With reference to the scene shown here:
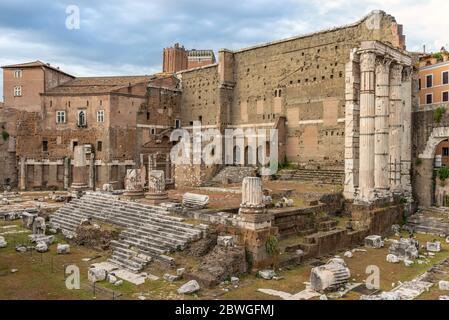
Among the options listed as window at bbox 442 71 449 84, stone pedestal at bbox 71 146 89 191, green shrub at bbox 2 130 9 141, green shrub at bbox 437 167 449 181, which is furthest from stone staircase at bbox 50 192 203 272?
window at bbox 442 71 449 84

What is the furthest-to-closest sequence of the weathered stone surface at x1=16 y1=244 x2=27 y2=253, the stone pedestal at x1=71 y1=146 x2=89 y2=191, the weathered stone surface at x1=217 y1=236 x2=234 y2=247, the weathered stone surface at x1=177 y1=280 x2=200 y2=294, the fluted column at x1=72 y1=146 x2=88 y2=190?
the fluted column at x1=72 y1=146 x2=88 y2=190
the stone pedestal at x1=71 y1=146 x2=89 y2=191
the weathered stone surface at x1=16 y1=244 x2=27 y2=253
the weathered stone surface at x1=217 y1=236 x2=234 y2=247
the weathered stone surface at x1=177 y1=280 x2=200 y2=294

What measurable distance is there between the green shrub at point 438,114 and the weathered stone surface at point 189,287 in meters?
17.1

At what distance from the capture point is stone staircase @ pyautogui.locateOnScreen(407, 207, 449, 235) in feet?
62.1

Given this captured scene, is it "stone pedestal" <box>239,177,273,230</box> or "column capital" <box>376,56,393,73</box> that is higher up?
"column capital" <box>376,56,393,73</box>

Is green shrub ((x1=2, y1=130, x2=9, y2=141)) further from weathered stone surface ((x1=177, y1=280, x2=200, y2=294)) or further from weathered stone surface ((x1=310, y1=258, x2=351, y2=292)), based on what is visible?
weathered stone surface ((x1=310, y1=258, x2=351, y2=292))

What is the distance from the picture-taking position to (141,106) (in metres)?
36.9

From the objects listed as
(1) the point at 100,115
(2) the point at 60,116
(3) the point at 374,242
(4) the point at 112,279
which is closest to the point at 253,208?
(4) the point at 112,279

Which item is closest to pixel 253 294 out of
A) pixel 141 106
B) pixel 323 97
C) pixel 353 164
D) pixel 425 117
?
pixel 353 164

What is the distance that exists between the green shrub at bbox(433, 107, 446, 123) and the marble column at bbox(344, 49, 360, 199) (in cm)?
439

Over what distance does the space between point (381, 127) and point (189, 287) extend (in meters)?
14.0

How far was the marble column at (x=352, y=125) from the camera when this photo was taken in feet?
67.2

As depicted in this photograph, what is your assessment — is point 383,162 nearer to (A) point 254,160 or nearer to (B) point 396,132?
(B) point 396,132

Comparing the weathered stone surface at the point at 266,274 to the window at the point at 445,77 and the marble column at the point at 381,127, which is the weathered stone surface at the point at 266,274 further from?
the window at the point at 445,77

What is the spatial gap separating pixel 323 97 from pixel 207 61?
3148 cm
